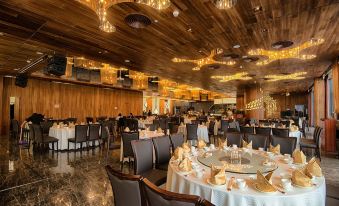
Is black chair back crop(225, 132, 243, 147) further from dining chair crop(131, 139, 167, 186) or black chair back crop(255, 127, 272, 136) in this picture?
black chair back crop(255, 127, 272, 136)

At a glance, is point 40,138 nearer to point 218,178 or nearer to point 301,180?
point 218,178

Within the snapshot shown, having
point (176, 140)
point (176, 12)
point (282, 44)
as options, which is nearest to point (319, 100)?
point (282, 44)

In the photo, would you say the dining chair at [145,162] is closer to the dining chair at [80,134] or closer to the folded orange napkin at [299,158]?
the folded orange napkin at [299,158]

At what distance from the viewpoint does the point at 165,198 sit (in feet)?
3.83

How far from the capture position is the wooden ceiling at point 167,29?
11.3ft

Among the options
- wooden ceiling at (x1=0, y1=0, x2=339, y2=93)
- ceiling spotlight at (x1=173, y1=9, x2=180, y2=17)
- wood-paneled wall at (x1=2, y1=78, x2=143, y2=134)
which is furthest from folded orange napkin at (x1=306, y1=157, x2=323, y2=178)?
wood-paneled wall at (x1=2, y1=78, x2=143, y2=134)

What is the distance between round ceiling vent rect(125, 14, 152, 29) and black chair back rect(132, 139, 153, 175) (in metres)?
2.34

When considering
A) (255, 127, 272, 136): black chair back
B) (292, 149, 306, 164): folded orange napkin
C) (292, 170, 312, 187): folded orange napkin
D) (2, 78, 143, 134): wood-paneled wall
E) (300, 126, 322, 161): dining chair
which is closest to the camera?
(292, 170, 312, 187): folded orange napkin

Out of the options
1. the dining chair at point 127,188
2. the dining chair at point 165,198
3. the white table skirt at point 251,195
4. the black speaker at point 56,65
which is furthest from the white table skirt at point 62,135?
the dining chair at point 165,198

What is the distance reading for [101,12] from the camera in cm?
323

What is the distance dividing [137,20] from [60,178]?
12.2 feet

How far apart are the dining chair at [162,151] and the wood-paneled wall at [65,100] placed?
11.6 metres

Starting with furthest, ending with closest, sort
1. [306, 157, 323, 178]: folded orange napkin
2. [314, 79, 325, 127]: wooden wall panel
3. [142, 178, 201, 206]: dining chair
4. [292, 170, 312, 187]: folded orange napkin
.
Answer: [314, 79, 325, 127]: wooden wall panel → [306, 157, 323, 178]: folded orange napkin → [292, 170, 312, 187]: folded orange napkin → [142, 178, 201, 206]: dining chair

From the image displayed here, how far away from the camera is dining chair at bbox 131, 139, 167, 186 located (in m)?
2.91
